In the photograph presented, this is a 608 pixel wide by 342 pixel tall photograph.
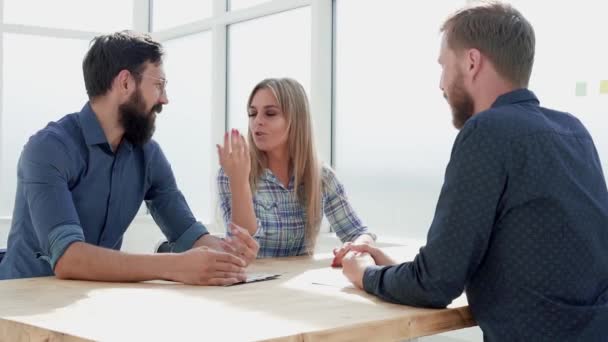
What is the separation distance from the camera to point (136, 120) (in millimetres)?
2395

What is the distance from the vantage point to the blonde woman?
2.79m

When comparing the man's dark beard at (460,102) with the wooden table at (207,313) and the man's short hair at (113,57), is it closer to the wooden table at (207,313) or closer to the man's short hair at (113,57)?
the wooden table at (207,313)

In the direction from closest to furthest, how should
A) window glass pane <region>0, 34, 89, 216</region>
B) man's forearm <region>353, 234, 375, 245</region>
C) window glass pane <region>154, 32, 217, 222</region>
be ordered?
1. man's forearm <region>353, 234, 375, 245</region>
2. window glass pane <region>0, 34, 89, 216</region>
3. window glass pane <region>154, 32, 217, 222</region>

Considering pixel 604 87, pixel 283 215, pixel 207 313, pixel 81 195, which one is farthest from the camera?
pixel 604 87

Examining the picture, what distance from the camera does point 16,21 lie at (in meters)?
5.96

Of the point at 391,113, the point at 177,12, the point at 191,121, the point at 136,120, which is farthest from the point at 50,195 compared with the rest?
the point at 177,12

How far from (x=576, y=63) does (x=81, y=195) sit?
2.23 meters


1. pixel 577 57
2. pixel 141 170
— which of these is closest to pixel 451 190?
pixel 141 170

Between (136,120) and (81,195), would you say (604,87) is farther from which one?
(81,195)

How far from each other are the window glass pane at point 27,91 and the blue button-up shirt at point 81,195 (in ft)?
12.6

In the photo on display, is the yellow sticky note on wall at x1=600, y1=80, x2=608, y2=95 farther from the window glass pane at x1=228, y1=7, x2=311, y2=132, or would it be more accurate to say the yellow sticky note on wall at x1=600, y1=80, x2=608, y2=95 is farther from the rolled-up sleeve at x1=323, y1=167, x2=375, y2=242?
the window glass pane at x1=228, y1=7, x2=311, y2=132

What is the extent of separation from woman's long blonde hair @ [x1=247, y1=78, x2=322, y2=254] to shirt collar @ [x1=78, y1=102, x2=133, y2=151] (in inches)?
29.6

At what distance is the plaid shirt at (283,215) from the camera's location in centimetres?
279

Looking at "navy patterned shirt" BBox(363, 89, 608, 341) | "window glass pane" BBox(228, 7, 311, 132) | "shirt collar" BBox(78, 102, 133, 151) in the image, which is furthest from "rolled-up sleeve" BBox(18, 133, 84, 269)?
"window glass pane" BBox(228, 7, 311, 132)
